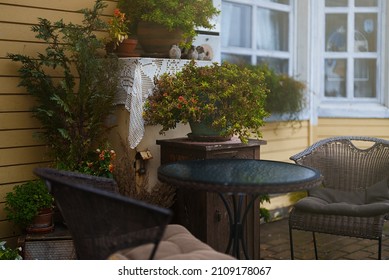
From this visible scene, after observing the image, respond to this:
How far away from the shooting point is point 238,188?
8.14ft

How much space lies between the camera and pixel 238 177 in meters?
2.66

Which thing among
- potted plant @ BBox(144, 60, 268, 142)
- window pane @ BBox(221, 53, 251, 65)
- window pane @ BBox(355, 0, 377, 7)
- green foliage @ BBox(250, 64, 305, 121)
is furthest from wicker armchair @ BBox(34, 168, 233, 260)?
window pane @ BBox(355, 0, 377, 7)

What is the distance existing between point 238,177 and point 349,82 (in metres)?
3.47

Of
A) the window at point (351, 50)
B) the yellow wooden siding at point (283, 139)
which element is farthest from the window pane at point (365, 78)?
the yellow wooden siding at point (283, 139)

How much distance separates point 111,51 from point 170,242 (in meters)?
1.64

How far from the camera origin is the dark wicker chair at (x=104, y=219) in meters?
2.03

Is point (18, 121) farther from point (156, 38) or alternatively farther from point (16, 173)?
point (156, 38)

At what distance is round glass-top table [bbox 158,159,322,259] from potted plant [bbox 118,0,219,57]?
107 cm

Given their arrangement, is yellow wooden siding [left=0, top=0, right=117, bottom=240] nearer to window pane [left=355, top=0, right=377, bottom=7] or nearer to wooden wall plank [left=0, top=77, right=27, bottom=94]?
wooden wall plank [left=0, top=77, right=27, bottom=94]

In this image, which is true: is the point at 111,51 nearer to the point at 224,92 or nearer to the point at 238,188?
the point at 224,92

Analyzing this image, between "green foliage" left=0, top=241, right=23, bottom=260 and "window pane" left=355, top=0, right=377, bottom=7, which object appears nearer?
"green foliage" left=0, top=241, right=23, bottom=260

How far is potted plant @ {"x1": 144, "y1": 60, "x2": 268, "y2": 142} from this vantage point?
11.7 ft

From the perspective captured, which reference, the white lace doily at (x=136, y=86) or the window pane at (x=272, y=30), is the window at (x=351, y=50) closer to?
the window pane at (x=272, y=30)

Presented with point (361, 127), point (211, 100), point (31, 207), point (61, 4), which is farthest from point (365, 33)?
point (31, 207)
